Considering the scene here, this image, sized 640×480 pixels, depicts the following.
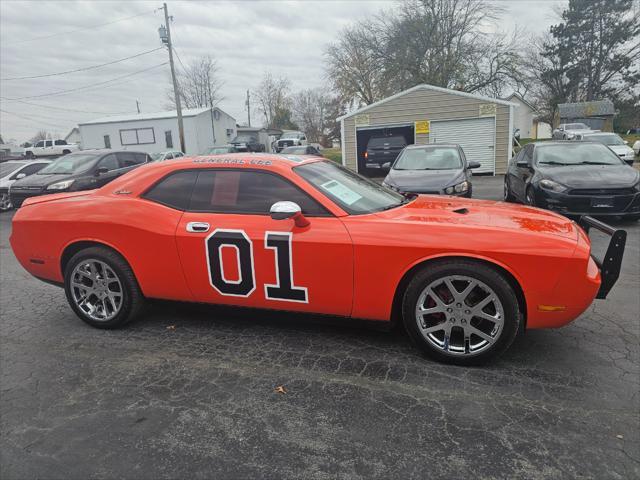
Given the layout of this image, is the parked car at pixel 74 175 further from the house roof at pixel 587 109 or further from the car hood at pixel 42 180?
the house roof at pixel 587 109

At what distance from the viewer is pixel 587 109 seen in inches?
1779

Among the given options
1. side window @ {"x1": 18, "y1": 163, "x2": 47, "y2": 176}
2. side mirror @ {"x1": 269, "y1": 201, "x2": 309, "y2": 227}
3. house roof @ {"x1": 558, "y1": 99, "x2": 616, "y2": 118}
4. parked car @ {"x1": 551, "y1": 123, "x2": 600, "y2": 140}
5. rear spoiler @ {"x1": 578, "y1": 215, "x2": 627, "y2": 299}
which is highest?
house roof @ {"x1": 558, "y1": 99, "x2": 616, "y2": 118}

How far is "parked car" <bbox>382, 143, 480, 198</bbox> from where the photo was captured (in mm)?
7590

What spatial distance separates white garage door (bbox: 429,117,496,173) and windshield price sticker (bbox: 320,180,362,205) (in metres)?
15.5

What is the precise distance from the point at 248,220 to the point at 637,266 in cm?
492

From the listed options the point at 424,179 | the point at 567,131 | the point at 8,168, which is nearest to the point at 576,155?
the point at 424,179

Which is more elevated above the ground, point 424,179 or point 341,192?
point 341,192

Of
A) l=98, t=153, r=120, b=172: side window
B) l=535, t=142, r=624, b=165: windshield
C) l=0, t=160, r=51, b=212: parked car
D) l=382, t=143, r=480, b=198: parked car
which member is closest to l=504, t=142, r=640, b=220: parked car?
l=535, t=142, r=624, b=165: windshield

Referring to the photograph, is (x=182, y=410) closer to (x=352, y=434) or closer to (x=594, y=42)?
(x=352, y=434)

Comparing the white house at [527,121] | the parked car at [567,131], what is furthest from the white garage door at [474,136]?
the white house at [527,121]

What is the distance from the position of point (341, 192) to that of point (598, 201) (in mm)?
5699

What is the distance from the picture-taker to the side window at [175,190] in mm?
3570

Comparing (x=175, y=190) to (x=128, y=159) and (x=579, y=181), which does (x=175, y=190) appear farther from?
(x=128, y=159)

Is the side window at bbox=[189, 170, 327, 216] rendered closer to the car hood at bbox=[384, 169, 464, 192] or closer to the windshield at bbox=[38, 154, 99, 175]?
the car hood at bbox=[384, 169, 464, 192]
